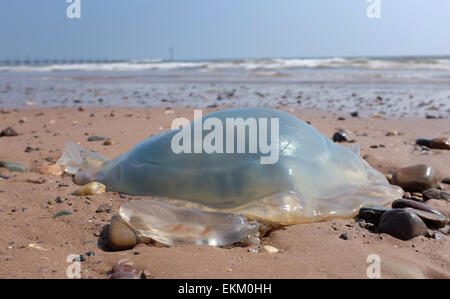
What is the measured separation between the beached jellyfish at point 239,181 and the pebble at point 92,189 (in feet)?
0.23

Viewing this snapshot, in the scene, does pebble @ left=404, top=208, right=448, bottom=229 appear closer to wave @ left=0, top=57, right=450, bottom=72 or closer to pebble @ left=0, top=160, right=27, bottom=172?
pebble @ left=0, top=160, right=27, bottom=172

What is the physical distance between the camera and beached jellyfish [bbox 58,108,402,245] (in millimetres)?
2295

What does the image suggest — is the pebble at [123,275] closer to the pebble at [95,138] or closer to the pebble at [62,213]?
the pebble at [62,213]

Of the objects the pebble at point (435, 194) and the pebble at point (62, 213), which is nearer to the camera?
the pebble at point (62, 213)

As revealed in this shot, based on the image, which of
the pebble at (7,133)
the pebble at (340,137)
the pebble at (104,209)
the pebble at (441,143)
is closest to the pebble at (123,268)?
the pebble at (104,209)

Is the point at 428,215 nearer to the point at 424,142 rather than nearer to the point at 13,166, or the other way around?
the point at 424,142

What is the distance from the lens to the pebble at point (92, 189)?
3.03m

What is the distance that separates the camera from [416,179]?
3.22 meters

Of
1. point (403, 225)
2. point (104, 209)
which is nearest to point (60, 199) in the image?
point (104, 209)

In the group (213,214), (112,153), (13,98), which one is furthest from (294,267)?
(13,98)

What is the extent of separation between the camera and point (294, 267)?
1950 millimetres

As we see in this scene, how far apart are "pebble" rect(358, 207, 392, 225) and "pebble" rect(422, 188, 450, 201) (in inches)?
27.8
